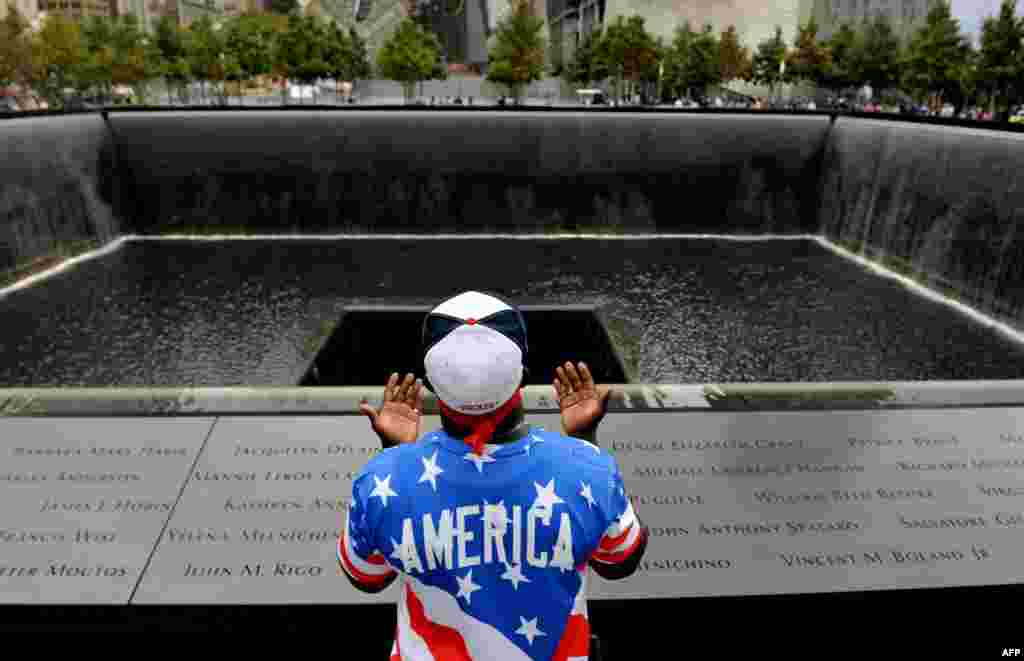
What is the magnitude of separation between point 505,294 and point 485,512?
9.09 m

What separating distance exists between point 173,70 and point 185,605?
43.1 meters

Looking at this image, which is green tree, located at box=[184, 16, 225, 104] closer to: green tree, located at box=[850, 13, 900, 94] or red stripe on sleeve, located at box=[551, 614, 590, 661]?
green tree, located at box=[850, 13, 900, 94]

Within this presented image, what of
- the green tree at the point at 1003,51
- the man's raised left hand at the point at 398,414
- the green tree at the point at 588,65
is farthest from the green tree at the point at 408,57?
the man's raised left hand at the point at 398,414

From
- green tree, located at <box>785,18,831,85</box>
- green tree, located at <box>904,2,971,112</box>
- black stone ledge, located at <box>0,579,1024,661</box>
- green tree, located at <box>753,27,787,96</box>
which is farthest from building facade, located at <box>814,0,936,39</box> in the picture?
black stone ledge, located at <box>0,579,1024,661</box>

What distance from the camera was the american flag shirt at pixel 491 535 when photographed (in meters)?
1.42

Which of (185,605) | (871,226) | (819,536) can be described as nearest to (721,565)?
(819,536)

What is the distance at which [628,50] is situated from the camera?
40.1 meters

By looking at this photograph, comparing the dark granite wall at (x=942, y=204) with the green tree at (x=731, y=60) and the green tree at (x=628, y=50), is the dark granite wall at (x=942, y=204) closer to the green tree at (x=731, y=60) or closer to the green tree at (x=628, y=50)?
the green tree at (x=628, y=50)

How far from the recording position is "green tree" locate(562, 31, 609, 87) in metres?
41.4

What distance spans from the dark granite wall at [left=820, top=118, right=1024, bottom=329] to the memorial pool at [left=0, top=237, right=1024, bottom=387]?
0.56 meters

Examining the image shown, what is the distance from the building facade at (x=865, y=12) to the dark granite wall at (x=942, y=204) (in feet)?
155

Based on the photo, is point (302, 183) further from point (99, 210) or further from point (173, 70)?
point (173, 70)

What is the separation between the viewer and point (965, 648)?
2885 mm

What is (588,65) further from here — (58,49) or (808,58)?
(58,49)
